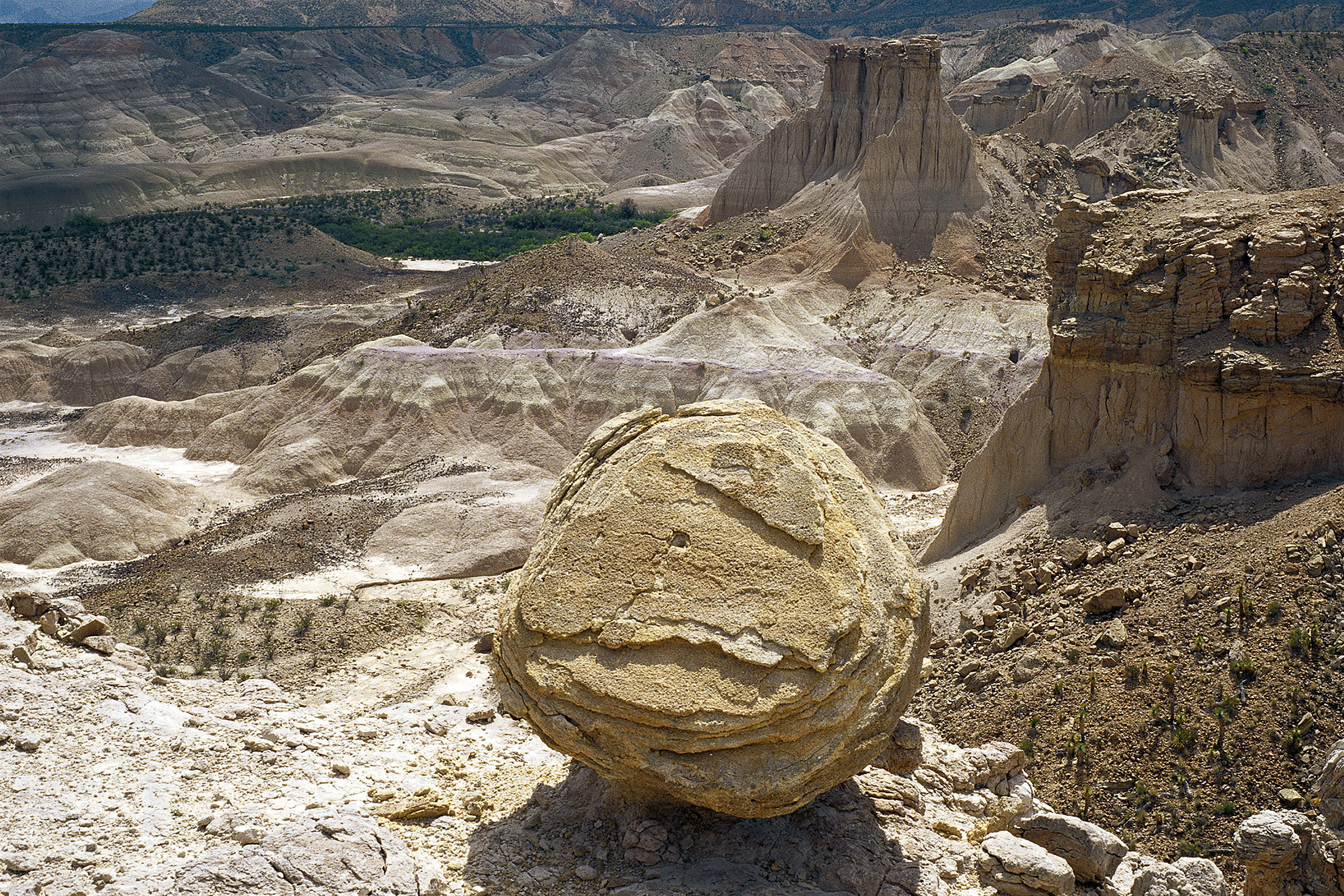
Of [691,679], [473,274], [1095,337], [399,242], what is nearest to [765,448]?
[691,679]

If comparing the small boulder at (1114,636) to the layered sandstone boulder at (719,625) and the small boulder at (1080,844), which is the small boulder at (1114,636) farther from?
the layered sandstone boulder at (719,625)

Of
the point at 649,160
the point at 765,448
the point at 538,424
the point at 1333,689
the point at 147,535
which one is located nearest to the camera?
the point at 765,448

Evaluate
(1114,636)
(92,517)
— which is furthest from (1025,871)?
(92,517)

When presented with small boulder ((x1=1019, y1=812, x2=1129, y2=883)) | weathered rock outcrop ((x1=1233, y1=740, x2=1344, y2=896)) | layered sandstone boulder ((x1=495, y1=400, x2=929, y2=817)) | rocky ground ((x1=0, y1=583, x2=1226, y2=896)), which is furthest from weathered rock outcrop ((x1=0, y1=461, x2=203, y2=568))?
weathered rock outcrop ((x1=1233, y1=740, x2=1344, y2=896))

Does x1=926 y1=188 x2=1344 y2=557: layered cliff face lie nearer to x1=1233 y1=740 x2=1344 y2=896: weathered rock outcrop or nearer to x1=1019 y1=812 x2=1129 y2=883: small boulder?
x1=1233 y1=740 x2=1344 y2=896: weathered rock outcrop

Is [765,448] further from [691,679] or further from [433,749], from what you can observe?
[433,749]

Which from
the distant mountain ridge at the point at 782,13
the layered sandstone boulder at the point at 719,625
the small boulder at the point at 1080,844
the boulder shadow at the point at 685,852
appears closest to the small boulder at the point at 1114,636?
the small boulder at the point at 1080,844
